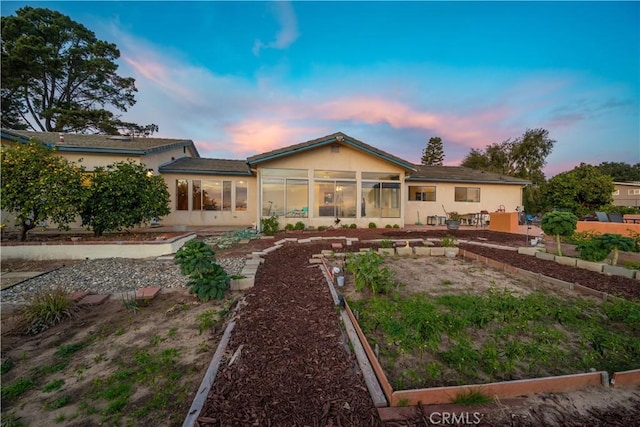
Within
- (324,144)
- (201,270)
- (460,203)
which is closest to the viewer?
(201,270)

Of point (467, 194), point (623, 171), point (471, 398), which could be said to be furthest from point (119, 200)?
point (623, 171)

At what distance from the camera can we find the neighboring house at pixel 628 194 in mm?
25672

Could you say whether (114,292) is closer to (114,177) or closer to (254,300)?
(254,300)

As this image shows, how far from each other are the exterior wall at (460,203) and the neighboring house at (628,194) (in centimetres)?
2114

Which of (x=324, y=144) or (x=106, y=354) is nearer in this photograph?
(x=106, y=354)

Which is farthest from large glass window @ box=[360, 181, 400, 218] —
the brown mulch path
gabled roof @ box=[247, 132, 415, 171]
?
the brown mulch path

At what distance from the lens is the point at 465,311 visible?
3129 millimetres

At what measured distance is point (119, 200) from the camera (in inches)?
281

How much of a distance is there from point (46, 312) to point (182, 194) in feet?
34.2

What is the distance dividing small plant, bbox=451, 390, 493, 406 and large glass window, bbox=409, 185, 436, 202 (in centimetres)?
1427

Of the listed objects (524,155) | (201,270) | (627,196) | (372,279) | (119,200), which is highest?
(524,155)

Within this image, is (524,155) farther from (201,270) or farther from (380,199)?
(201,270)

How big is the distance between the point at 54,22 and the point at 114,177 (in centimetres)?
2572

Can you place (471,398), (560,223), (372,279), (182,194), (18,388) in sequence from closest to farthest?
(471,398) → (18,388) → (372,279) → (560,223) → (182,194)
